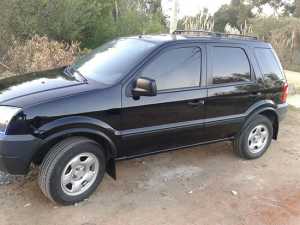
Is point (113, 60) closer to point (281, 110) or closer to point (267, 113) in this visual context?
point (267, 113)

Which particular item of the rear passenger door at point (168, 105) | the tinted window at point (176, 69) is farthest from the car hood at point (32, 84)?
the tinted window at point (176, 69)

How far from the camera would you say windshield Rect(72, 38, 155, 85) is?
4.15m

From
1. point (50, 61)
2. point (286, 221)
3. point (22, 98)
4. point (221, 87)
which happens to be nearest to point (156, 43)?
point (221, 87)

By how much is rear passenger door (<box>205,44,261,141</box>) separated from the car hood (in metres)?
1.71

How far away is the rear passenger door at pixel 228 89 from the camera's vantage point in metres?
4.71

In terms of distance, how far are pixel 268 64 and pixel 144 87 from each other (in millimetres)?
2355

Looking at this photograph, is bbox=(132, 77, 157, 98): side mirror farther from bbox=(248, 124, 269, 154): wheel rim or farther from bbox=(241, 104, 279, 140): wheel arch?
bbox=(248, 124, 269, 154): wheel rim

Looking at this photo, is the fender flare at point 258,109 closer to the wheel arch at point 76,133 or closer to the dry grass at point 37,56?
the wheel arch at point 76,133

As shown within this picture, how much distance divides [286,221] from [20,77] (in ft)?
11.5

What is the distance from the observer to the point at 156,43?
14.5ft

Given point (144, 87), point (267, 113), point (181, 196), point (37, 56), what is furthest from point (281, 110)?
point (37, 56)

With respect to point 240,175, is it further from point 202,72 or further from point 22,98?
point 22,98

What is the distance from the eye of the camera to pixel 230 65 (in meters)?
4.89

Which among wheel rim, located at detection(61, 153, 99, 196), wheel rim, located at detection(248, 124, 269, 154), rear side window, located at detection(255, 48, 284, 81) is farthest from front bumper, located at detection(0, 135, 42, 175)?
rear side window, located at detection(255, 48, 284, 81)
